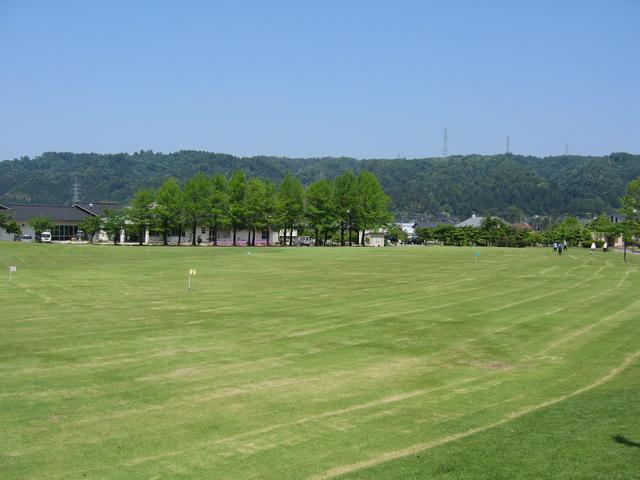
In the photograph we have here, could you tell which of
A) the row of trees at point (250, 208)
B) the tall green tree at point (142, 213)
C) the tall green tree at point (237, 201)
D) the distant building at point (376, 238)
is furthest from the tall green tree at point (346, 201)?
the tall green tree at point (142, 213)

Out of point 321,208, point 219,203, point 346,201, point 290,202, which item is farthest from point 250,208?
point 346,201

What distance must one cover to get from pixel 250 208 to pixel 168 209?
13712 millimetres

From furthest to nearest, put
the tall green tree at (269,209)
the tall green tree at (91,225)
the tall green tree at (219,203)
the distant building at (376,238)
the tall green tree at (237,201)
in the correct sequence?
the distant building at (376,238) < the tall green tree at (91,225) < the tall green tree at (269,209) < the tall green tree at (219,203) < the tall green tree at (237,201)

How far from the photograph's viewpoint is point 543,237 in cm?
14262

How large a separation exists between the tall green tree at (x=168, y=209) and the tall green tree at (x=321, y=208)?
904 inches

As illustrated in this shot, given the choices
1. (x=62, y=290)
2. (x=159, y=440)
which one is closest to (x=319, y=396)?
(x=159, y=440)

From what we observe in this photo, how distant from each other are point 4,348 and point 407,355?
11783mm

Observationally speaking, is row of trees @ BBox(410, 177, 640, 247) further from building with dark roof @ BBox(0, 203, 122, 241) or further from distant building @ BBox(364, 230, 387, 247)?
building with dark roof @ BBox(0, 203, 122, 241)

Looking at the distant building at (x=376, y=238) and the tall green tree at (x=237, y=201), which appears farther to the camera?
the distant building at (x=376, y=238)

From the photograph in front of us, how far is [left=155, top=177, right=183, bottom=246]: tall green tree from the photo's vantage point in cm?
11494

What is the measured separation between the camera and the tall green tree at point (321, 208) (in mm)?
123312

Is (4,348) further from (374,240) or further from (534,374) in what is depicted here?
(374,240)

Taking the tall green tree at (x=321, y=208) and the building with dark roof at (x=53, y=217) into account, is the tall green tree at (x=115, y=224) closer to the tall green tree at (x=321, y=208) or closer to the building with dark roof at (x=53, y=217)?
the building with dark roof at (x=53, y=217)

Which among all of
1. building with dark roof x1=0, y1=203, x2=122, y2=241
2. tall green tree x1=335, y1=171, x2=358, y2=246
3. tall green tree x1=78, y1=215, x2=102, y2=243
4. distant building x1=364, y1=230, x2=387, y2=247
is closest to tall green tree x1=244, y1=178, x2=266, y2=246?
tall green tree x1=335, y1=171, x2=358, y2=246
